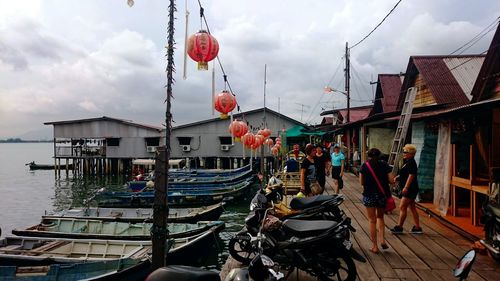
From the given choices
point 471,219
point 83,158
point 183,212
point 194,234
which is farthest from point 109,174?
point 471,219

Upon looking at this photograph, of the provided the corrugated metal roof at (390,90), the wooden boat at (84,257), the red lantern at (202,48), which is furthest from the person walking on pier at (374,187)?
the corrugated metal roof at (390,90)

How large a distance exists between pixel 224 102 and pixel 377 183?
7.92m

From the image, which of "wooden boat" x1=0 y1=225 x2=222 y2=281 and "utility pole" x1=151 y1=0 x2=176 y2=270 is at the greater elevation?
"utility pole" x1=151 y1=0 x2=176 y2=270

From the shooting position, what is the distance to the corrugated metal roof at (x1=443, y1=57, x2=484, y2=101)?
1349 centimetres

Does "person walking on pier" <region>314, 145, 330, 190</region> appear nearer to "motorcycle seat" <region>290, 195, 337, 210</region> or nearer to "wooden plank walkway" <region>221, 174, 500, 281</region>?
"wooden plank walkway" <region>221, 174, 500, 281</region>

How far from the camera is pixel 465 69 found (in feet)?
46.4

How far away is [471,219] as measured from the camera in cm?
710

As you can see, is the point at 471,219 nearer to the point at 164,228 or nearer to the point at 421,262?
Result: the point at 421,262

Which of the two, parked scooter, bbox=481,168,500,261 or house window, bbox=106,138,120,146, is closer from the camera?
parked scooter, bbox=481,168,500,261

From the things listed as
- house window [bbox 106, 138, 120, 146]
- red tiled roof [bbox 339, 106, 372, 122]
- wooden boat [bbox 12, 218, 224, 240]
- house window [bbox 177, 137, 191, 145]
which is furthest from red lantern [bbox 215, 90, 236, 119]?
house window [bbox 106, 138, 120, 146]

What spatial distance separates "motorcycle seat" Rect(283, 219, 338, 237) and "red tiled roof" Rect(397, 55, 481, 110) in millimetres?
9734

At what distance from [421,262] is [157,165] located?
4.01 metres

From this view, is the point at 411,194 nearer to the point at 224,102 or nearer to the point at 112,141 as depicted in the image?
the point at 224,102

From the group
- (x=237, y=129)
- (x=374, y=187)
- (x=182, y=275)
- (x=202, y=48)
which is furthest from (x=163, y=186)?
(x=237, y=129)
